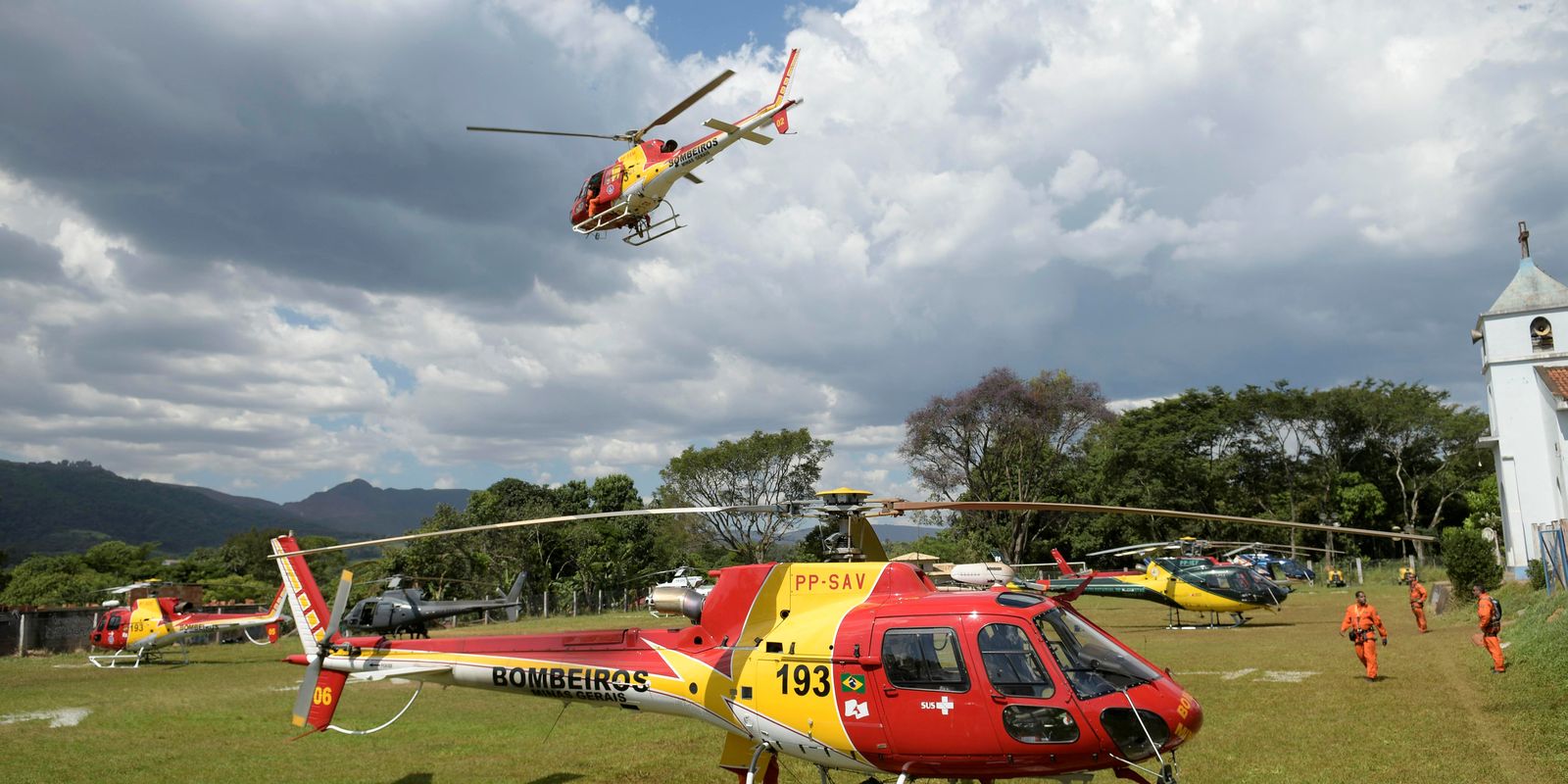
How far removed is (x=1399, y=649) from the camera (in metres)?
19.7

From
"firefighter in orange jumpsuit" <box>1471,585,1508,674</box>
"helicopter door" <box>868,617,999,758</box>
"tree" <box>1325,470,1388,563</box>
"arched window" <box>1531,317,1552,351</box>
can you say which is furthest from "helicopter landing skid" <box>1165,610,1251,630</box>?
"tree" <box>1325,470,1388,563</box>

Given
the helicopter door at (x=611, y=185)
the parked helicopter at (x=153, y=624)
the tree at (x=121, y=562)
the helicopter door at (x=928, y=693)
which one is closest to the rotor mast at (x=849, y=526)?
the helicopter door at (x=928, y=693)

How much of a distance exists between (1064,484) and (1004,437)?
23.1 ft

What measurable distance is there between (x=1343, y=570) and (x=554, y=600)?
4523 cm

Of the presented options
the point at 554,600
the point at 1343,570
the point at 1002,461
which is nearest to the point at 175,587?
the point at 554,600

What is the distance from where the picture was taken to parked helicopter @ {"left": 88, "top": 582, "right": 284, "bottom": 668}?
28.3 metres

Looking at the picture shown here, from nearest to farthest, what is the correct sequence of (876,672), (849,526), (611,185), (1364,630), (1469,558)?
(876,672), (849,526), (1364,630), (611,185), (1469,558)

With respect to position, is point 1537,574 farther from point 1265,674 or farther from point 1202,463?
point 1202,463

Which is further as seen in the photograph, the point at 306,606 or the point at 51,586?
the point at 51,586

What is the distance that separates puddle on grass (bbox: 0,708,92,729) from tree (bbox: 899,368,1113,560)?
4006cm

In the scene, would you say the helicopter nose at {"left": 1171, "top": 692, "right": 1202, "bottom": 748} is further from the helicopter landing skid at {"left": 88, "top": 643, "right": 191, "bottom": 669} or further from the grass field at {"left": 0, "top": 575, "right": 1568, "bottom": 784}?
the helicopter landing skid at {"left": 88, "top": 643, "right": 191, "bottom": 669}

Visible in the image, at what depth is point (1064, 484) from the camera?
55094 millimetres

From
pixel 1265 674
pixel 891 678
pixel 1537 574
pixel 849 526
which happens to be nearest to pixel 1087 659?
pixel 891 678

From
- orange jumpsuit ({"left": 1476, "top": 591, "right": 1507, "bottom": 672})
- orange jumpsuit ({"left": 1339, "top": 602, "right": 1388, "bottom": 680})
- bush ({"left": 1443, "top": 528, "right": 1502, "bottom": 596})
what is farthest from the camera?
bush ({"left": 1443, "top": 528, "right": 1502, "bottom": 596})
